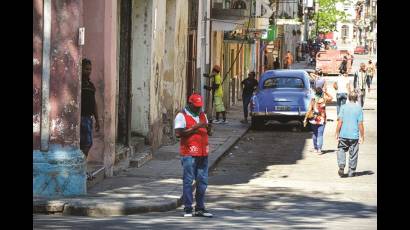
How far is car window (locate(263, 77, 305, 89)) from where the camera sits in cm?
3244

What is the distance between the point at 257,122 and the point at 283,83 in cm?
147

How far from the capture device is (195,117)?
48.9 feet

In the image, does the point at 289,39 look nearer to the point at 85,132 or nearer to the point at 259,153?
the point at 259,153

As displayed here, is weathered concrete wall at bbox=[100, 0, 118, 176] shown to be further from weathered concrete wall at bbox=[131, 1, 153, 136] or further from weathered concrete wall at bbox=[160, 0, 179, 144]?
weathered concrete wall at bbox=[160, 0, 179, 144]

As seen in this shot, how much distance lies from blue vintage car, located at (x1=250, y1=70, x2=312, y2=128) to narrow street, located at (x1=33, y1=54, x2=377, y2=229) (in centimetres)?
163

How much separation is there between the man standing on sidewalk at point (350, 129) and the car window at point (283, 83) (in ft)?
37.7

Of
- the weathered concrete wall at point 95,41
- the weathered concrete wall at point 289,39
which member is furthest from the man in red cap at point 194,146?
the weathered concrete wall at point 289,39

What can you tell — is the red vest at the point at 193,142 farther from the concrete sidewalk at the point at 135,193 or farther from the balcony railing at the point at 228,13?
the balcony railing at the point at 228,13

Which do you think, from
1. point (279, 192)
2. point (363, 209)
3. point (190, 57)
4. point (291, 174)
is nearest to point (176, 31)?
point (190, 57)

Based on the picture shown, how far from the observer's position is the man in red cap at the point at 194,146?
14.8 meters

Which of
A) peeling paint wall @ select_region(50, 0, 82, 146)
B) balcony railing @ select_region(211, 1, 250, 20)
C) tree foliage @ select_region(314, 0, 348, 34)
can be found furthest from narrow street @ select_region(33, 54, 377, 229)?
tree foliage @ select_region(314, 0, 348, 34)

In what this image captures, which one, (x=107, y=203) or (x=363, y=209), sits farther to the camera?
(x=363, y=209)
